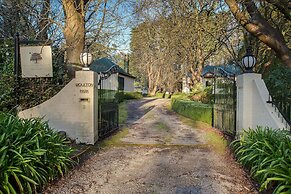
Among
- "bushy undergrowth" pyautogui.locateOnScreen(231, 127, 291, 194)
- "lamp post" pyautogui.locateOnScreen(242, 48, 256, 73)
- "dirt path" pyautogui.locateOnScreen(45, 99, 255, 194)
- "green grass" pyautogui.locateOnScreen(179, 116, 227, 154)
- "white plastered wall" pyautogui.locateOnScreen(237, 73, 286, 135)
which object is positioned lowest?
"dirt path" pyautogui.locateOnScreen(45, 99, 255, 194)

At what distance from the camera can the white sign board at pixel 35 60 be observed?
7.96m

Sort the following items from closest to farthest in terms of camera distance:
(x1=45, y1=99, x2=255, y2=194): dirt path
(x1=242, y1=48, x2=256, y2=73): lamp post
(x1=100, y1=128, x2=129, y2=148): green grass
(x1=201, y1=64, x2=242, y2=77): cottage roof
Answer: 1. (x1=45, y1=99, x2=255, y2=194): dirt path
2. (x1=242, y1=48, x2=256, y2=73): lamp post
3. (x1=100, y1=128, x2=129, y2=148): green grass
4. (x1=201, y1=64, x2=242, y2=77): cottage roof

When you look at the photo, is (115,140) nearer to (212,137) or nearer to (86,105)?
(86,105)

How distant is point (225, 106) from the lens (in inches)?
343

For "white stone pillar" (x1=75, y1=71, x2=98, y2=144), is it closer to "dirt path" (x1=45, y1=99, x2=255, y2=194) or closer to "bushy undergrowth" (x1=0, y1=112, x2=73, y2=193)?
"dirt path" (x1=45, y1=99, x2=255, y2=194)

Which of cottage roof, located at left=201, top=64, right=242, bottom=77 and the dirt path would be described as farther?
cottage roof, located at left=201, top=64, right=242, bottom=77

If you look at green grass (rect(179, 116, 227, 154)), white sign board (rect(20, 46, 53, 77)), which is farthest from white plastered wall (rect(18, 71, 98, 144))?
green grass (rect(179, 116, 227, 154))

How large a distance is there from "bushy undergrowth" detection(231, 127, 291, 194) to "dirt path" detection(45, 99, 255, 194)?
0.34m

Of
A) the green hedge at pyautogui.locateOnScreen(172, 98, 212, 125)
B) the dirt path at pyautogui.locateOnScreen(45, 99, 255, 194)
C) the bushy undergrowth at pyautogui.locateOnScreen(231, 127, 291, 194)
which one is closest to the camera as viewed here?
the bushy undergrowth at pyautogui.locateOnScreen(231, 127, 291, 194)

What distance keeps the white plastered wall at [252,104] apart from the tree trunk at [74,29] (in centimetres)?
516

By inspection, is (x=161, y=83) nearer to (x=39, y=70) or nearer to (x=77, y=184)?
(x=39, y=70)

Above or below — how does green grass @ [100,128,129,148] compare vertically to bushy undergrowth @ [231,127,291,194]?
below

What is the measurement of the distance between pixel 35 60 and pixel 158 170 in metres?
5.01

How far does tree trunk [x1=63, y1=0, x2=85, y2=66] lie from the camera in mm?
8898
